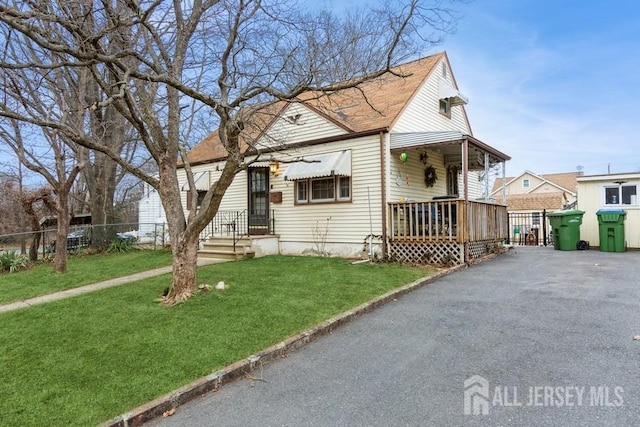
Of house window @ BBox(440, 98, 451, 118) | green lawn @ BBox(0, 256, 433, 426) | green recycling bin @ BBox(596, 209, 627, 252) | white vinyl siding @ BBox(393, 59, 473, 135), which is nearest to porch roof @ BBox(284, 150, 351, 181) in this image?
white vinyl siding @ BBox(393, 59, 473, 135)

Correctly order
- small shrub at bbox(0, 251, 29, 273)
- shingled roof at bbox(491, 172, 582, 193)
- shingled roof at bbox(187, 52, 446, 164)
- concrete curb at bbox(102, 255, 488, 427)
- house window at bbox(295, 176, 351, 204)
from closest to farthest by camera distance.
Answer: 1. concrete curb at bbox(102, 255, 488, 427)
2. shingled roof at bbox(187, 52, 446, 164)
3. small shrub at bbox(0, 251, 29, 273)
4. house window at bbox(295, 176, 351, 204)
5. shingled roof at bbox(491, 172, 582, 193)

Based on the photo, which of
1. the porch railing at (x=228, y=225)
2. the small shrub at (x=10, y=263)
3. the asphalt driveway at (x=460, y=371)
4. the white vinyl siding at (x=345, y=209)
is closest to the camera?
the asphalt driveway at (x=460, y=371)

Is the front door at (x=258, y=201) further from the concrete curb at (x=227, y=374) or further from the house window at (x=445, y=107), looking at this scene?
the concrete curb at (x=227, y=374)

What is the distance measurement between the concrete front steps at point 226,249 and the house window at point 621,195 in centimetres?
1137

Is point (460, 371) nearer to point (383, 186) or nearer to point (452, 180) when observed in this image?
point (383, 186)

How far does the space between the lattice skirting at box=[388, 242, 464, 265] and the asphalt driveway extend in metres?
2.98

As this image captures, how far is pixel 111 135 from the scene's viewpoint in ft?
48.1

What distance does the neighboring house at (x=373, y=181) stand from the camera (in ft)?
31.3

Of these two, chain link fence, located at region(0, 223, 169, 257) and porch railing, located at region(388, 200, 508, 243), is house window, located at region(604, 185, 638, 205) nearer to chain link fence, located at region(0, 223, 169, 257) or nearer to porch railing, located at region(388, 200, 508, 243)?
porch railing, located at region(388, 200, 508, 243)

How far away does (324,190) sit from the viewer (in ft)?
37.6

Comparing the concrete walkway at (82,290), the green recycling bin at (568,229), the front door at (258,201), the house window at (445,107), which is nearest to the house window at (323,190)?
the front door at (258,201)
